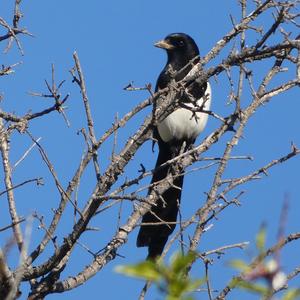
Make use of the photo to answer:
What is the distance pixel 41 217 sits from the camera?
313 centimetres

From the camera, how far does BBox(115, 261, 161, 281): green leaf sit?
1016 millimetres

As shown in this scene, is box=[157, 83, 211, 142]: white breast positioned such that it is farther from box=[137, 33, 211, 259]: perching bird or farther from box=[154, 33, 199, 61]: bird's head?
box=[154, 33, 199, 61]: bird's head

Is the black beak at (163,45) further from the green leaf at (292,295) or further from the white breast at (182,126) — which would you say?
the green leaf at (292,295)

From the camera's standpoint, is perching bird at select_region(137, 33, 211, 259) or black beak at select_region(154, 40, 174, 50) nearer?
perching bird at select_region(137, 33, 211, 259)

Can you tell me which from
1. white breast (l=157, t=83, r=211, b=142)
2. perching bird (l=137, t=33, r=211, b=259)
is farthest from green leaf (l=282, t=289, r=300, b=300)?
white breast (l=157, t=83, r=211, b=142)

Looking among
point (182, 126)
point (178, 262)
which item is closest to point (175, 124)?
point (182, 126)

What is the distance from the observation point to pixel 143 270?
103cm

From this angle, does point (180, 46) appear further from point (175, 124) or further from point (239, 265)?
point (239, 265)

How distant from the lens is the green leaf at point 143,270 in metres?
1.02

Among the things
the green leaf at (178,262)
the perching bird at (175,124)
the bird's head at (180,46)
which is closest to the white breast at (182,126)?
the perching bird at (175,124)

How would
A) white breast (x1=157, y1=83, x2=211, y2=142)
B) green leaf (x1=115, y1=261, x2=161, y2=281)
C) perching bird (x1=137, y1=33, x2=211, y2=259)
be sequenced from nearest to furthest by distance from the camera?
green leaf (x1=115, y1=261, x2=161, y2=281) < perching bird (x1=137, y1=33, x2=211, y2=259) < white breast (x1=157, y1=83, x2=211, y2=142)

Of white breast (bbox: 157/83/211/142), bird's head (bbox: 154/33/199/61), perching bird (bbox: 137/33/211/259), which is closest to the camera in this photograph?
perching bird (bbox: 137/33/211/259)

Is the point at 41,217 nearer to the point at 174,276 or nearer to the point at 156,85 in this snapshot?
the point at 174,276

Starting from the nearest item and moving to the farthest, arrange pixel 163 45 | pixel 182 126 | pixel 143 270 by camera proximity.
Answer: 1. pixel 143 270
2. pixel 182 126
3. pixel 163 45
